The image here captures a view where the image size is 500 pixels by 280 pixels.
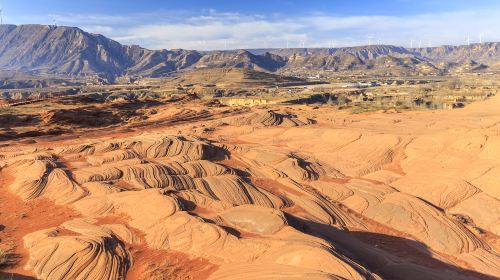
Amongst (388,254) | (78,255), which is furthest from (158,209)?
(388,254)

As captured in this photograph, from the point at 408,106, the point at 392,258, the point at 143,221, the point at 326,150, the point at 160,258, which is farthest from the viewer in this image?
the point at 408,106

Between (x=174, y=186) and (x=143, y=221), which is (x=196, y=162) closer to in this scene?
(x=174, y=186)

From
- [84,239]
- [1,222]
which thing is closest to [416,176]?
[84,239]

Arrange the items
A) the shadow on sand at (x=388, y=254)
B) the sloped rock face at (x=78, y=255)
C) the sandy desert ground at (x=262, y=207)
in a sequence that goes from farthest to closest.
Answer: the shadow on sand at (x=388, y=254) < the sandy desert ground at (x=262, y=207) < the sloped rock face at (x=78, y=255)

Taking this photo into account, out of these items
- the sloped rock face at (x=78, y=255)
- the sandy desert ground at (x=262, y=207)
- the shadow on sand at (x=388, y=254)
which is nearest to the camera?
the sloped rock face at (x=78, y=255)

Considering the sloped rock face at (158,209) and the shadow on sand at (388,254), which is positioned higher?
the sloped rock face at (158,209)

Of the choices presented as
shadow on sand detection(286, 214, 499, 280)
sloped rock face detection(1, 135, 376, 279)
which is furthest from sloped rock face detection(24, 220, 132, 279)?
shadow on sand detection(286, 214, 499, 280)

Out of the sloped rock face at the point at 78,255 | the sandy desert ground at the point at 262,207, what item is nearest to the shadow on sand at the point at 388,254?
the sandy desert ground at the point at 262,207

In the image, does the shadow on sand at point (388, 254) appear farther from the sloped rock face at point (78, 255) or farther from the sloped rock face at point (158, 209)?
the sloped rock face at point (78, 255)
